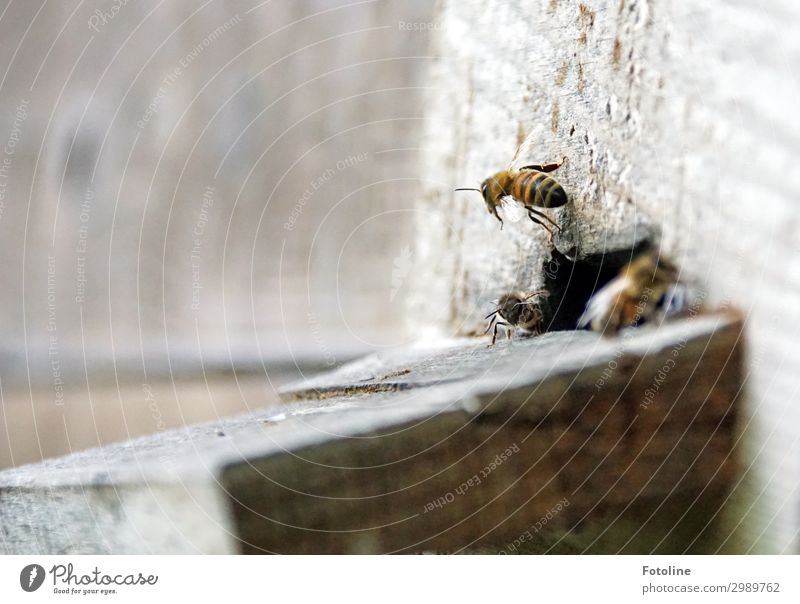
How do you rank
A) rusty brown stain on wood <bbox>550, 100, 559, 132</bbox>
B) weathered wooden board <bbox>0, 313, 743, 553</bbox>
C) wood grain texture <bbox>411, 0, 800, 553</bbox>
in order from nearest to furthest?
weathered wooden board <bbox>0, 313, 743, 553</bbox> < wood grain texture <bbox>411, 0, 800, 553</bbox> < rusty brown stain on wood <bbox>550, 100, 559, 132</bbox>

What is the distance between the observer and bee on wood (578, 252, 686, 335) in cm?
61

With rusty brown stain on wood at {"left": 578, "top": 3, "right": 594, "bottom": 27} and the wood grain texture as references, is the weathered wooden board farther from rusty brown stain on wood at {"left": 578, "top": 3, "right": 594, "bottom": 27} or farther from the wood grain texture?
rusty brown stain on wood at {"left": 578, "top": 3, "right": 594, "bottom": 27}

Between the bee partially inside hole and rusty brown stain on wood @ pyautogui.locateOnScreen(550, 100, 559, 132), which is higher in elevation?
rusty brown stain on wood @ pyautogui.locateOnScreen(550, 100, 559, 132)

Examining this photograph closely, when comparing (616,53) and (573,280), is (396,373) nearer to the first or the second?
(573,280)

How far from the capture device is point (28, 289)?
105cm

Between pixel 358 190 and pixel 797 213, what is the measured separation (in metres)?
0.56

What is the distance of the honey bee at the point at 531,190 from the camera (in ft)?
2.13

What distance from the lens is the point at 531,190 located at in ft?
2.17

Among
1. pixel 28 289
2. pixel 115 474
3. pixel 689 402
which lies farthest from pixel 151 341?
pixel 689 402
